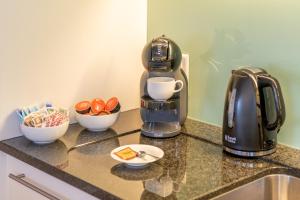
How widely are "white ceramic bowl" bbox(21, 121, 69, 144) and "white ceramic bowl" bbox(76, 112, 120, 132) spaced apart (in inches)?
4.6

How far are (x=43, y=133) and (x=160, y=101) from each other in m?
0.42

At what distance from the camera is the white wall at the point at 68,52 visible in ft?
5.30

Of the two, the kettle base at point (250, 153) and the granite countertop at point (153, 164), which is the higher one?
the kettle base at point (250, 153)

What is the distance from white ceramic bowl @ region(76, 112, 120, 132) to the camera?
5.56ft

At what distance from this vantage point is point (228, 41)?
172 centimetres

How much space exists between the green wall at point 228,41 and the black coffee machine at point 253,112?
0.13 m

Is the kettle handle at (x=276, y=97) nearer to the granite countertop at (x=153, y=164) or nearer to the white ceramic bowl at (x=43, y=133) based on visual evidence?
the granite countertop at (x=153, y=164)

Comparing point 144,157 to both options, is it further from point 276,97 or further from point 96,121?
point 276,97

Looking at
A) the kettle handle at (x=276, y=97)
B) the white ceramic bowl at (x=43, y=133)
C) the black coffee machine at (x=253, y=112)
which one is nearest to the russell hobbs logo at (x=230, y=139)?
the black coffee machine at (x=253, y=112)

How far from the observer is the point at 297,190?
1412 mm

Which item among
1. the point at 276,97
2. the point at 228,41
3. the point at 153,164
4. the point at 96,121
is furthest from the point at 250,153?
the point at 96,121

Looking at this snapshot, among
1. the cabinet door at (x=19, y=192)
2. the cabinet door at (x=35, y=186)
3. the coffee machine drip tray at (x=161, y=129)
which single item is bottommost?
the cabinet door at (x=19, y=192)

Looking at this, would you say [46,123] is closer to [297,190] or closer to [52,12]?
[52,12]

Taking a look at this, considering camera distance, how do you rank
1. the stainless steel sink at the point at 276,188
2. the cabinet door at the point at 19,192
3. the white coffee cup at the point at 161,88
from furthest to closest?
1. the white coffee cup at the point at 161,88
2. the cabinet door at the point at 19,192
3. the stainless steel sink at the point at 276,188
